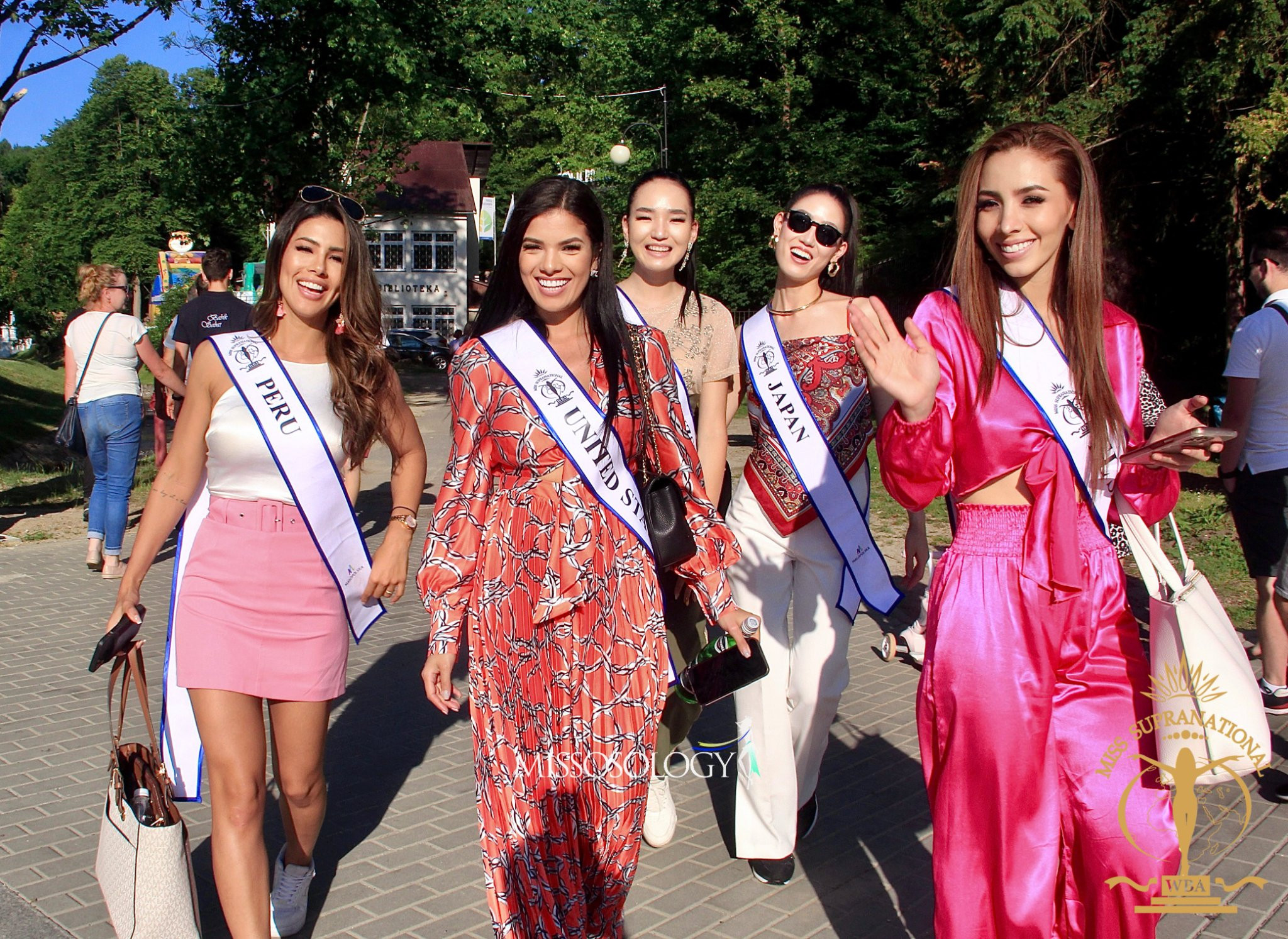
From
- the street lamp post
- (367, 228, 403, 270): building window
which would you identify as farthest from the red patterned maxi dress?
(367, 228, 403, 270): building window

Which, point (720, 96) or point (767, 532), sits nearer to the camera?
point (767, 532)

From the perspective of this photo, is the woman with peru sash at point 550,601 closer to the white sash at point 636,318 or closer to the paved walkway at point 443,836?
the white sash at point 636,318

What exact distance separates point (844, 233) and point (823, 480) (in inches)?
35.7

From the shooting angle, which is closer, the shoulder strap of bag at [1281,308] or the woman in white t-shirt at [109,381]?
the shoulder strap of bag at [1281,308]

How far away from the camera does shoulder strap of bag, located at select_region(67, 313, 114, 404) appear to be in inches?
325

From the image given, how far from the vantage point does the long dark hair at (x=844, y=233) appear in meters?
4.07

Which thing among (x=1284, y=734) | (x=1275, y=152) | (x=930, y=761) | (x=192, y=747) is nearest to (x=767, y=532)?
(x=930, y=761)

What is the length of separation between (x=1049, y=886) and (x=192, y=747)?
2.30 meters

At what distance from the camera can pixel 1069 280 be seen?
2643mm

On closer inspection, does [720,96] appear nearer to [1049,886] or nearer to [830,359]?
[830,359]

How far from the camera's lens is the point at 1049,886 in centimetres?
249

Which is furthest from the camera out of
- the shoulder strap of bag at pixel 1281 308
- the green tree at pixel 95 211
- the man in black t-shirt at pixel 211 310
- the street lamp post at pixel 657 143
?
the green tree at pixel 95 211

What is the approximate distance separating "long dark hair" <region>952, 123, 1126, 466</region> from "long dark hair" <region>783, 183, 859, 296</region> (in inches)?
55.0

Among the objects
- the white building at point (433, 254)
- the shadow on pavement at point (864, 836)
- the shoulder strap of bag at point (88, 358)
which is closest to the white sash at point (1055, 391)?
the shadow on pavement at point (864, 836)
